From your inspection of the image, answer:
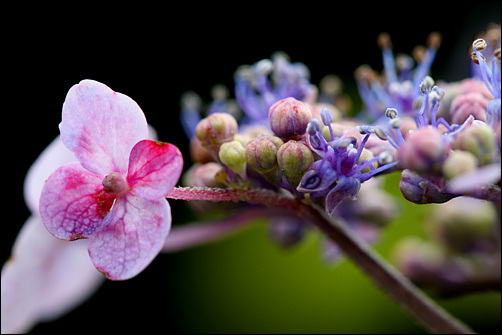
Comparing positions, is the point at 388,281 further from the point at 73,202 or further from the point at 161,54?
the point at 161,54

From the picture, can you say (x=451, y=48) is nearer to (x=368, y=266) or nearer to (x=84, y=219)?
(x=368, y=266)

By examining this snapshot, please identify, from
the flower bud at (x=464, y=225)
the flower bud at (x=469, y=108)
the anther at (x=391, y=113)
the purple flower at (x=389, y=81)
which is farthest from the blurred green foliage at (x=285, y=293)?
the anther at (x=391, y=113)

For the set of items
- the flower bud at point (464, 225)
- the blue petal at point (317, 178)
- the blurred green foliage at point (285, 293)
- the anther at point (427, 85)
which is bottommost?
the blurred green foliage at point (285, 293)

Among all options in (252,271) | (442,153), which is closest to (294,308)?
(252,271)

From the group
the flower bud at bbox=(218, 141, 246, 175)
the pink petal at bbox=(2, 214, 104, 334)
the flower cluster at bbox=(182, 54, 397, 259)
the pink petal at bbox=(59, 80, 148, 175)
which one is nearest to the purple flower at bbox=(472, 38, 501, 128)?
the flower cluster at bbox=(182, 54, 397, 259)

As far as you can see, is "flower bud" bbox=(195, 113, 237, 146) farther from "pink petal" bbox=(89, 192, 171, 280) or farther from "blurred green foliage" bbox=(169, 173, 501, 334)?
"blurred green foliage" bbox=(169, 173, 501, 334)

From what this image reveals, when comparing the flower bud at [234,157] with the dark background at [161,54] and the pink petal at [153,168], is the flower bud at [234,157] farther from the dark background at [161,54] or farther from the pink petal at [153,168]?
the dark background at [161,54]

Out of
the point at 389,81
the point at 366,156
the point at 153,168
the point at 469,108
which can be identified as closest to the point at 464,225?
the point at 389,81
